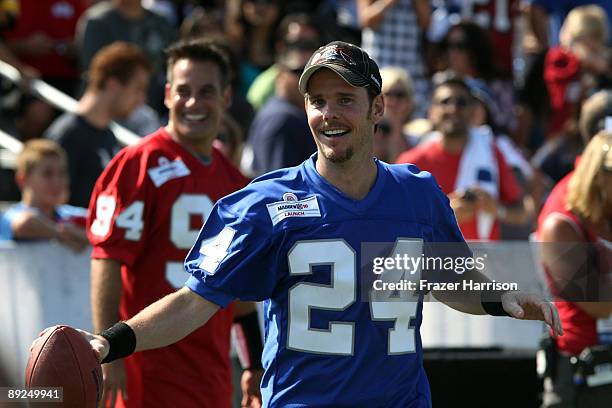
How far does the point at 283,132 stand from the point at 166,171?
2926 mm

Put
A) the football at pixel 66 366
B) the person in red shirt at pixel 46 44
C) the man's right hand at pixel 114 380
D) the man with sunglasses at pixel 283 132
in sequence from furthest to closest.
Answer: the person in red shirt at pixel 46 44
the man with sunglasses at pixel 283 132
the man's right hand at pixel 114 380
the football at pixel 66 366

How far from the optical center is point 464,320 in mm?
8094

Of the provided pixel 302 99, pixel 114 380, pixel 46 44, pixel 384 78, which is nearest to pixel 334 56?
pixel 114 380

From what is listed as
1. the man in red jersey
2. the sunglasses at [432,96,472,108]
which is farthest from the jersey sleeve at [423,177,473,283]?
the sunglasses at [432,96,472,108]

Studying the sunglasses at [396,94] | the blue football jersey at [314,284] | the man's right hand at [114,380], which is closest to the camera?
the blue football jersey at [314,284]

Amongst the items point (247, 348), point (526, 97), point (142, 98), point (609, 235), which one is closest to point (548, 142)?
point (526, 97)

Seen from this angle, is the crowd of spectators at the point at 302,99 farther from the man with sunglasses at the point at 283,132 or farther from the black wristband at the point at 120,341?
the black wristband at the point at 120,341

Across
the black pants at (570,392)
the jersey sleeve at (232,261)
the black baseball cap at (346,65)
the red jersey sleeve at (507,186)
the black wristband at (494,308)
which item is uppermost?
the black baseball cap at (346,65)

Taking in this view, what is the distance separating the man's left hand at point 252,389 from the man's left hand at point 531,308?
4.83 ft

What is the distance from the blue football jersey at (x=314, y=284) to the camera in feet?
14.6

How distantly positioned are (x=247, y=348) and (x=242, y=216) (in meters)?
1.60

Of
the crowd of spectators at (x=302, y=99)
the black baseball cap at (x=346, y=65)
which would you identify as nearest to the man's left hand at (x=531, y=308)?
the black baseball cap at (x=346, y=65)

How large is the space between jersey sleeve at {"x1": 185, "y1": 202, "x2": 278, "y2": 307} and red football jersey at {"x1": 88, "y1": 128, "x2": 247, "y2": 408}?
3.92ft

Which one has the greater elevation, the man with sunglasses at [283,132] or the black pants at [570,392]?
the man with sunglasses at [283,132]
